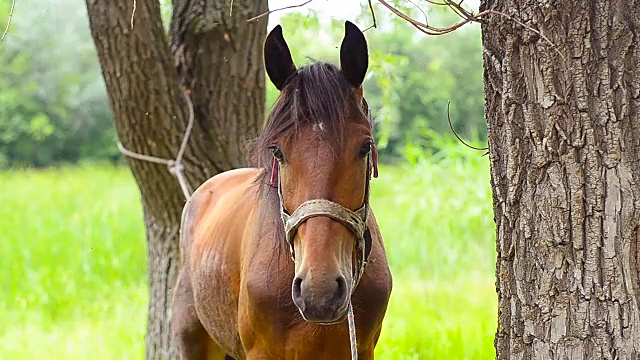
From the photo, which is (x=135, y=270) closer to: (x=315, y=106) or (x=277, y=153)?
(x=277, y=153)

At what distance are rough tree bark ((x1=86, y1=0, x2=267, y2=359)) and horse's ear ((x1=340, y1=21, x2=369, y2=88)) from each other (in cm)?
216

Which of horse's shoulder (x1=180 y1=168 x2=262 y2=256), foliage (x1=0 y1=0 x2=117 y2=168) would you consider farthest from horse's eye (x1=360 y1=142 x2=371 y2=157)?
foliage (x1=0 y1=0 x2=117 y2=168)

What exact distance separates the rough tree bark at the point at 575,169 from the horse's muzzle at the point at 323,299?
57cm

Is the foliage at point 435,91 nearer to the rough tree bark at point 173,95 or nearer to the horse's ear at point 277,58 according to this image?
the rough tree bark at point 173,95

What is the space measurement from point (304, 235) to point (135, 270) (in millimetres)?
6585

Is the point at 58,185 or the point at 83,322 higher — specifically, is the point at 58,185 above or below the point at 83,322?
above

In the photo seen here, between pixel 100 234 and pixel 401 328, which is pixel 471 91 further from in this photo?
pixel 401 328

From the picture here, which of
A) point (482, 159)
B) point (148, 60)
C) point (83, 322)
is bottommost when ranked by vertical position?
point (83, 322)

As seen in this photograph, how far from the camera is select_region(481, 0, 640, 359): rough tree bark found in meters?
2.14

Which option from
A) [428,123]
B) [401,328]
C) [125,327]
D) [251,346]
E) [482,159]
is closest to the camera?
[251,346]

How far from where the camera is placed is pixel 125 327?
6.88 m

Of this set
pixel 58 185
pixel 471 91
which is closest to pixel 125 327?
pixel 58 185

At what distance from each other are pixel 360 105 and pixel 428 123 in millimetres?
11371

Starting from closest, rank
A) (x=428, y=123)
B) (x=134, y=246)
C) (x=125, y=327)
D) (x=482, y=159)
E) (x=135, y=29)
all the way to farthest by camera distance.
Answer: (x=135, y=29)
(x=125, y=327)
(x=134, y=246)
(x=482, y=159)
(x=428, y=123)
